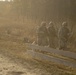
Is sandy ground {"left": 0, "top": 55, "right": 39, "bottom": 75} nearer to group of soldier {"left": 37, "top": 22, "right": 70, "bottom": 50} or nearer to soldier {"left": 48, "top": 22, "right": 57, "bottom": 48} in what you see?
group of soldier {"left": 37, "top": 22, "right": 70, "bottom": 50}

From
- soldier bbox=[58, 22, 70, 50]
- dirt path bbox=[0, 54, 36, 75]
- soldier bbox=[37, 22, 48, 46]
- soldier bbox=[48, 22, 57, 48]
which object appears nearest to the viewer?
dirt path bbox=[0, 54, 36, 75]

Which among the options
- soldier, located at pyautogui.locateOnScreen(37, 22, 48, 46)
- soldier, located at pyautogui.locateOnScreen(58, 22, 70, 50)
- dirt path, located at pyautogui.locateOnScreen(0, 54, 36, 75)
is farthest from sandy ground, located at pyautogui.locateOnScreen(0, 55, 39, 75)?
soldier, located at pyautogui.locateOnScreen(58, 22, 70, 50)

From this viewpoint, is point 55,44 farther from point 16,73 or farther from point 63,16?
point 63,16

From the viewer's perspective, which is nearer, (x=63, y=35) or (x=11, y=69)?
(x=11, y=69)

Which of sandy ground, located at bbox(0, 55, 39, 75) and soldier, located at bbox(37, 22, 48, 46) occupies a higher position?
soldier, located at bbox(37, 22, 48, 46)

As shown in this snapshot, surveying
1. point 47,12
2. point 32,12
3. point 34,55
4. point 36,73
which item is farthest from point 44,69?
point 32,12

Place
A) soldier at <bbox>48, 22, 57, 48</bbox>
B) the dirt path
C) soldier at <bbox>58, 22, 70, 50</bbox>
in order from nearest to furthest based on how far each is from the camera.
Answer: the dirt path < soldier at <bbox>58, 22, 70, 50</bbox> < soldier at <bbox>48, 22, 57, 48</bbox>

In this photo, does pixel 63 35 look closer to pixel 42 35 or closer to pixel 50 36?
pixel 50 36

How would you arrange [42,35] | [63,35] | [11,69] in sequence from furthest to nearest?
[42,35], [63,35], [11,69]

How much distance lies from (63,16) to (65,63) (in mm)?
23531

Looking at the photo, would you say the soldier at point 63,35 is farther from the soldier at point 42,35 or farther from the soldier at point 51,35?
the soldier at point 42,35

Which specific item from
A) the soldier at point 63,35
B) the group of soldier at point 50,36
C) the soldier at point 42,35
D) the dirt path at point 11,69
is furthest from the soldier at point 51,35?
the dirt path at point 11,69

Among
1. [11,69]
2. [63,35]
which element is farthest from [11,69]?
[63,35]

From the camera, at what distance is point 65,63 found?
1336 cm
